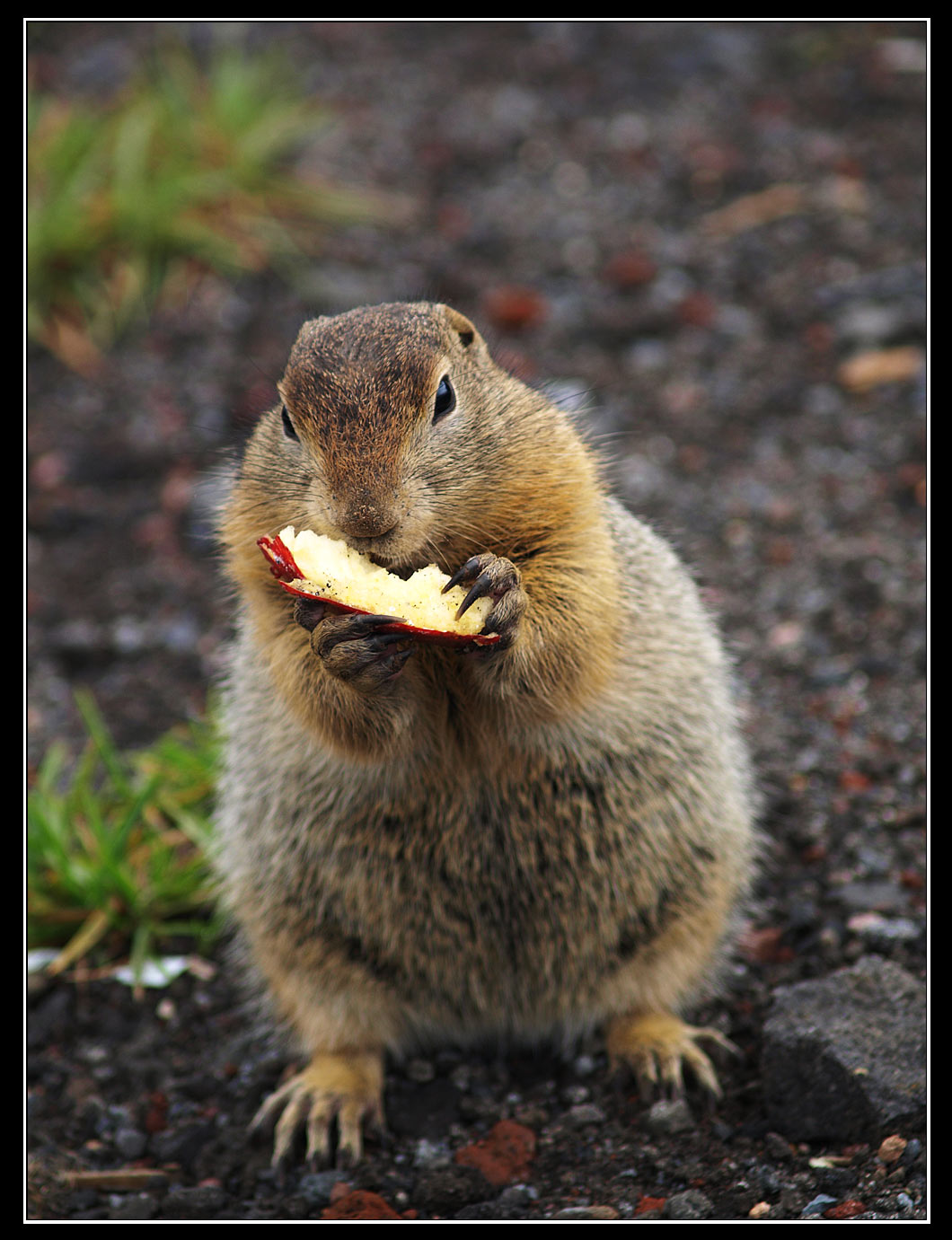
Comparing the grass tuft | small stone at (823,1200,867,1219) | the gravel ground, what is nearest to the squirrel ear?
the gravel ground

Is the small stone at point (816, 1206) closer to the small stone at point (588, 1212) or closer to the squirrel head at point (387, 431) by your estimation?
the small stone at point (588, 1212)

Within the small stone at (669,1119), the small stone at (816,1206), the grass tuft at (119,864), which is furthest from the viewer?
the grass tuft at (119,864)

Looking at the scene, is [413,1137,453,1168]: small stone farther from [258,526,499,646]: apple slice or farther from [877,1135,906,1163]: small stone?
[258,526,499,646]: apple slice

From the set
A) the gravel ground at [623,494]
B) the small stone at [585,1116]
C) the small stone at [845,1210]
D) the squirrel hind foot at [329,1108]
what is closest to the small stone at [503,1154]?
the gravel ground at [623,494]

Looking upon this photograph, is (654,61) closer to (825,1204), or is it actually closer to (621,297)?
(621,297)

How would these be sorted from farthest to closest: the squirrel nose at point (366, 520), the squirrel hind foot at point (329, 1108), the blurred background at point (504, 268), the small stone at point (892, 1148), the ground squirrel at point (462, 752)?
the blurred background at point (504, 268), the squirrel hind foot at point (329, 1108), the small stone at point (892, 1148), the ground squirrel at point (462, 752), the squirrel nose at point (366, 520)

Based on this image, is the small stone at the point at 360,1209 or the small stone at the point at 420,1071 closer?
the small stone at the point at 360,1209

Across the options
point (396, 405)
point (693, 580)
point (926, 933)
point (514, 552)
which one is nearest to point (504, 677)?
point (514, 552)
